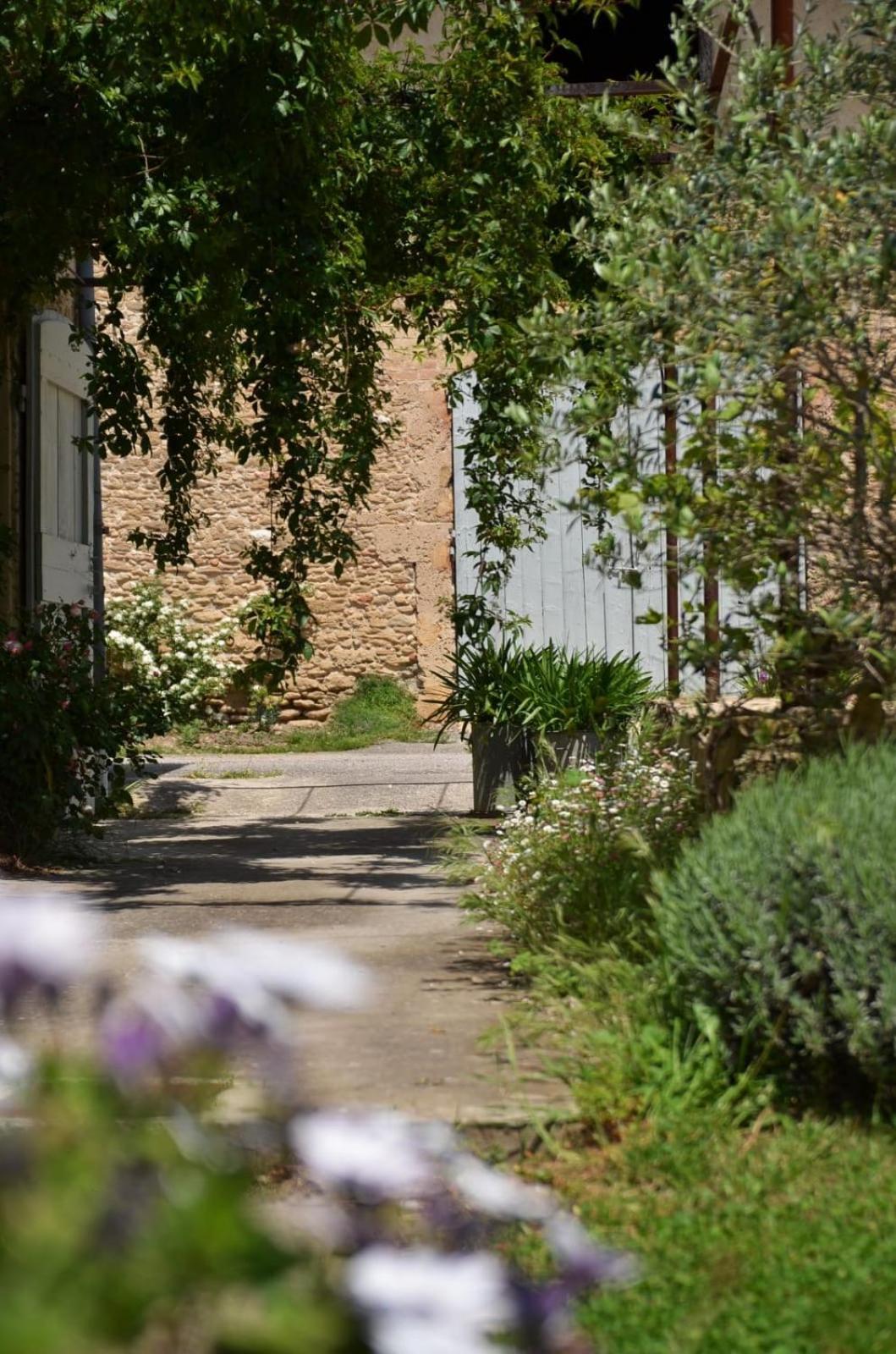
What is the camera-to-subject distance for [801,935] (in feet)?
10.8

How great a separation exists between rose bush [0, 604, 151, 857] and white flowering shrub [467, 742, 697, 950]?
2.11 m

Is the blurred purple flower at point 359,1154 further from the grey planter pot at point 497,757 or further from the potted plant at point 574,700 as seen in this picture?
the grey planter pot at point 497,757

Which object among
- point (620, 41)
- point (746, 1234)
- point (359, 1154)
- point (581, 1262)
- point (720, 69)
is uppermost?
point (620, 41)

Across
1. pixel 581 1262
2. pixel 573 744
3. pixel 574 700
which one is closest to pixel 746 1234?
pixel 581 1262

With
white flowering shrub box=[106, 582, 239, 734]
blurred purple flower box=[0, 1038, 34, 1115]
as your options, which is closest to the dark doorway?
Answer: white flowering shrub box=[106, 582, 239, 734]

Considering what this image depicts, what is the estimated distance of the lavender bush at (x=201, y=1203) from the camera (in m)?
1.27

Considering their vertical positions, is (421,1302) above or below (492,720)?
above

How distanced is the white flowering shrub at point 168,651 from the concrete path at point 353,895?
0.60 meters

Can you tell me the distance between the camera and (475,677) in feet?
31.1

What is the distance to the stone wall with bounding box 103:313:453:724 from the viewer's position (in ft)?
45.1

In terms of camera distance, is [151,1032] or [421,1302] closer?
[421,1302]

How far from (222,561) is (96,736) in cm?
625

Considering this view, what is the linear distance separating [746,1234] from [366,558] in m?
11.2

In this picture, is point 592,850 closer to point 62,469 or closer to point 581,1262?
point 581,1262
